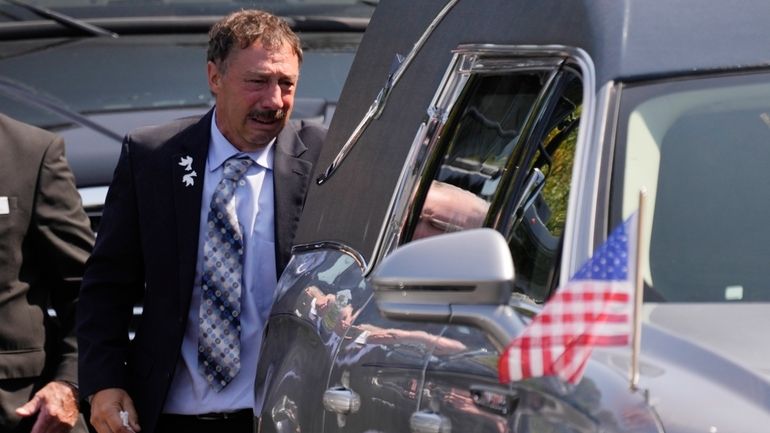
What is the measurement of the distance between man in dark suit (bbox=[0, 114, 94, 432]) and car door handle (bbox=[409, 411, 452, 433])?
2.30 m

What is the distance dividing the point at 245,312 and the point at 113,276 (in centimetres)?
47

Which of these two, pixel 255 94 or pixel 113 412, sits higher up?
pixel 255 94

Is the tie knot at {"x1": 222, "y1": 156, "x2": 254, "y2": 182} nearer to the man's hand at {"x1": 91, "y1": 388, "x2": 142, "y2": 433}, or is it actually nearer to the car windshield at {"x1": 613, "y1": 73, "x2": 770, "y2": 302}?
the man's hand at {"x1": 91, "y1": 388, "x2": 142, "y2": 433}

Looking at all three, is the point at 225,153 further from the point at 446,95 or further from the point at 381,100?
the point at 446,95

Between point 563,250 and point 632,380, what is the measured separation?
0.49 metres

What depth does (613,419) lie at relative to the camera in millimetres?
2889

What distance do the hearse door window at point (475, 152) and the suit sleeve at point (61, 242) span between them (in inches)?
72.5

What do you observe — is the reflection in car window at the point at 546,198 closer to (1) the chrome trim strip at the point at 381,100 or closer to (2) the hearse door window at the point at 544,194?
(2) the hearse door window at the point at 544,194

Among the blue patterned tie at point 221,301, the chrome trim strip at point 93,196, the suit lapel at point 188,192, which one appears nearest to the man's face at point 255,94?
the suit lapel at point 188,192

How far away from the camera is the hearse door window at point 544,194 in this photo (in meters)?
3.57

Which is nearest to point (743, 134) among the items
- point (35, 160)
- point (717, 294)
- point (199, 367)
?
point (717, 294)

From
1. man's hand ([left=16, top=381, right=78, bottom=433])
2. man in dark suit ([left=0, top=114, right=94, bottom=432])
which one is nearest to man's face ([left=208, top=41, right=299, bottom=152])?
man in dark suit ([left=0, top=114, right=94, bottom=432])

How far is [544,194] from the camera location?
3.72m

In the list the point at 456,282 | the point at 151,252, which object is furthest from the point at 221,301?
the point at 456,282
